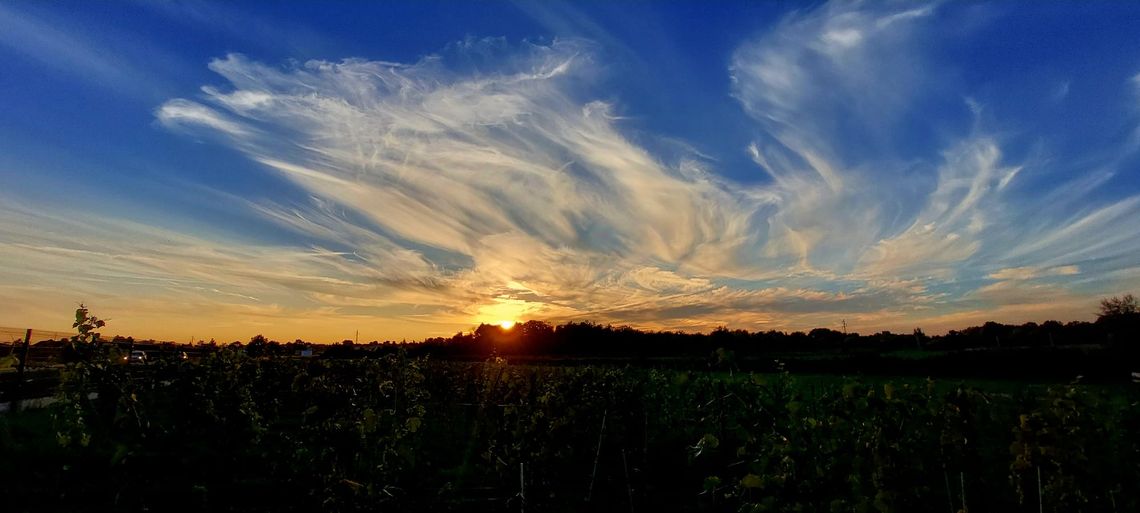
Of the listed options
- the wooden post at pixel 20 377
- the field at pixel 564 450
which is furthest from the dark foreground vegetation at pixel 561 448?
the wooden post at pixel 20 377

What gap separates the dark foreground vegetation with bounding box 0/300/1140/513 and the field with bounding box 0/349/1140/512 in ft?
0.11

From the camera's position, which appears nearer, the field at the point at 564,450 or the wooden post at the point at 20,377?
the field at the point at 564,450

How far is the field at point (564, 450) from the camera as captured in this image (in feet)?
18.4

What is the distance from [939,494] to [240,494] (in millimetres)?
11295

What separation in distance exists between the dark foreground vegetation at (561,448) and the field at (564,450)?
0.11 feet

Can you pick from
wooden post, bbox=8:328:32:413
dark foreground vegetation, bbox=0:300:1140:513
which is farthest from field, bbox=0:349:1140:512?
wooden post, bbox=8:328:32:413

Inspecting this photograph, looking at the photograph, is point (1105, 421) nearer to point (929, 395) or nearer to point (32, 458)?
point (929, 395)

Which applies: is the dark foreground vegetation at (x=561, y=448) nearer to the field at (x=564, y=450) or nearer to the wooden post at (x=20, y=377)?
the field at (x=564, y=450)

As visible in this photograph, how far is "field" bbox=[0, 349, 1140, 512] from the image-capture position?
5.61 metres

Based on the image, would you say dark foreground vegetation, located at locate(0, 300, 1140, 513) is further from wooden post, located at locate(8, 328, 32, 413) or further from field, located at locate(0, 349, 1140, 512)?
wooden post, located at locate(8, 328, 32, 413)

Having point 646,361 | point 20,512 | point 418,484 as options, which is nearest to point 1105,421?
point 418,484

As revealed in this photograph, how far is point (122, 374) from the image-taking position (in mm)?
6809

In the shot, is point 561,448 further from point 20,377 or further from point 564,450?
point 20,377

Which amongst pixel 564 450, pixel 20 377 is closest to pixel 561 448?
pixel 564 450
